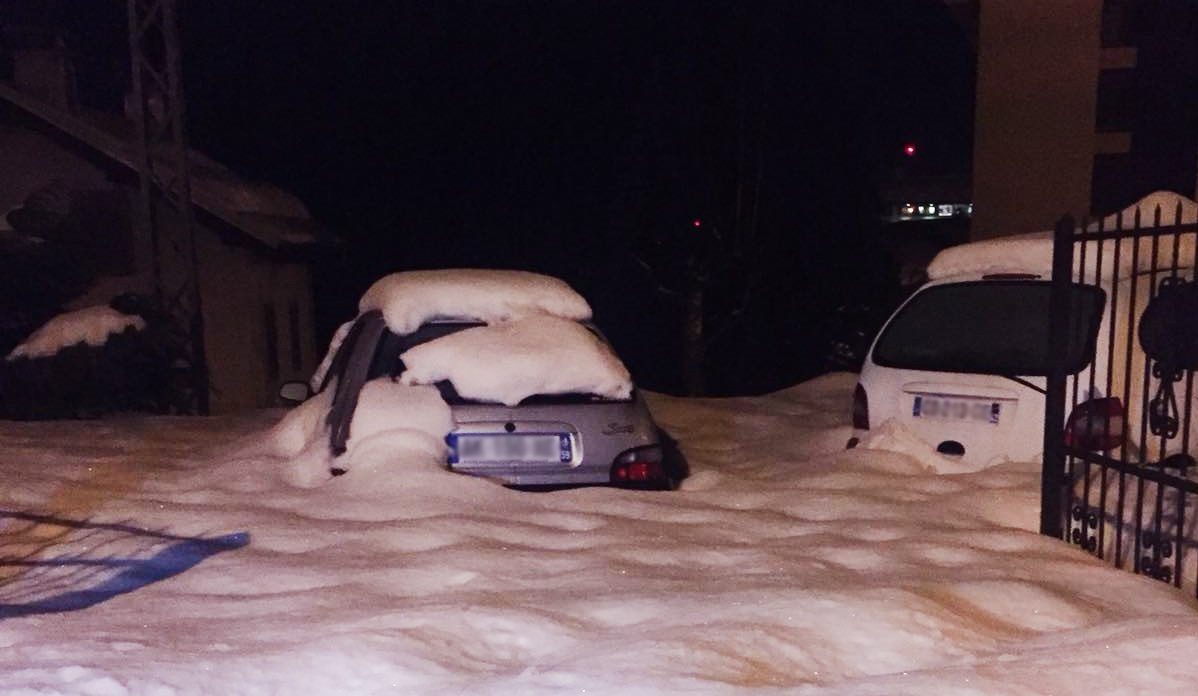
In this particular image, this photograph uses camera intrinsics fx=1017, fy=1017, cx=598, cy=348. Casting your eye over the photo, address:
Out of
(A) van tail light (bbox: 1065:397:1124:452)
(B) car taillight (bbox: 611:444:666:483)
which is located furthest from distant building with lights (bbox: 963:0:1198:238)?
(B) car taillight (bbox: 611:444:666:483)

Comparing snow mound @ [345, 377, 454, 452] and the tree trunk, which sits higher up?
snow mound @ [345, 377, 454, 452]

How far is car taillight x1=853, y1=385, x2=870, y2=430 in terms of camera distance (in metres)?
6.30

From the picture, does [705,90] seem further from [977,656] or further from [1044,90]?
[977,656]

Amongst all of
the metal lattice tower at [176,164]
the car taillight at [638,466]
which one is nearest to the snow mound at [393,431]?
the car taillight at [638,466]

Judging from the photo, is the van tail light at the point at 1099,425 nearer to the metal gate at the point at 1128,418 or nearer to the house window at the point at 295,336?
the metal gate at the point at 1128,418

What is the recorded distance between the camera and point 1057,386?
4.86 m

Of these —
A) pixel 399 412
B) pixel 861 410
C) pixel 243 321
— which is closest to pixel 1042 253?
pixel 861 410

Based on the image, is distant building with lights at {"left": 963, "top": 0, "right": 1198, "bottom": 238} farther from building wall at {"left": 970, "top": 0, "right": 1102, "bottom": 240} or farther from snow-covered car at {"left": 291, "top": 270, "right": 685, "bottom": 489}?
snow-covered car at {"left": 291, "top": 270, "right": 685, "bottom": 489}

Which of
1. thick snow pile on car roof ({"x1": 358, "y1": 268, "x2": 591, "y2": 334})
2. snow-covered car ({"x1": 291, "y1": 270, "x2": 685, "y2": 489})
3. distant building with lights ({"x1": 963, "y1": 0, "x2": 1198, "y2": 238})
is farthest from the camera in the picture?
distant building with lights ({"x1": 963, "y1": 0, "x2": 1198, "y2": 238})

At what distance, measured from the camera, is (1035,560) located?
462 cm

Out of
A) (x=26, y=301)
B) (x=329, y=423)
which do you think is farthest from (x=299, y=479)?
(x=26, y=301)

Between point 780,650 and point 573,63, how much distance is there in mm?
20091

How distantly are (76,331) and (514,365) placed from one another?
8926mm

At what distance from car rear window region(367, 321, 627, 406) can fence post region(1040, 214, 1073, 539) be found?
2.10 m
